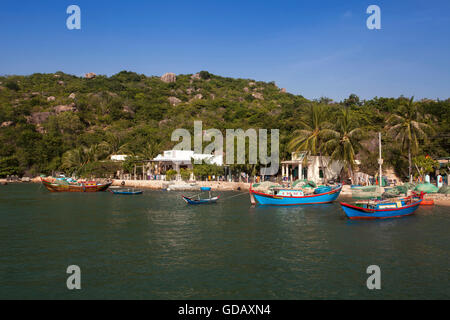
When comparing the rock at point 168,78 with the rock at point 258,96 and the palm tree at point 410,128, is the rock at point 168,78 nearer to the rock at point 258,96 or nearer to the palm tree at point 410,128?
the rock at point 258,96

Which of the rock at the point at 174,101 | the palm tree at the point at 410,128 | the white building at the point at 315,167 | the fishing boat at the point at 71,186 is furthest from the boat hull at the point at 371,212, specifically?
the rock at the point at 174,101

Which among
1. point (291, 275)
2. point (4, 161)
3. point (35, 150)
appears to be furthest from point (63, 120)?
point (291, 275)

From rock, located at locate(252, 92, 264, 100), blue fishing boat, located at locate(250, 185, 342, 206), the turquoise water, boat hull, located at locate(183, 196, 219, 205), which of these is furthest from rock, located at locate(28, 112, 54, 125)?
blue fishing boat, located at locate(250, 185, 342, 206)

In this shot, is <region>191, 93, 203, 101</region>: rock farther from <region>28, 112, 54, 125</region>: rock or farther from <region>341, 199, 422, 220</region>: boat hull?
<region>341, 199, 422, 220</region>: boat hull

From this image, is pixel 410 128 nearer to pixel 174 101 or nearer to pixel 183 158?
pixel 183 158

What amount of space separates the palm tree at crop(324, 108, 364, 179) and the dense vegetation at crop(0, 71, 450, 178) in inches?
5.1

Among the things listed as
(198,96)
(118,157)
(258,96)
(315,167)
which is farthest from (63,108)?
(315,167)

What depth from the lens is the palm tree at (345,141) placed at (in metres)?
42.7

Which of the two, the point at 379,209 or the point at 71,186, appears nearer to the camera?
the point at 379,209

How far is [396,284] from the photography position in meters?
12.2

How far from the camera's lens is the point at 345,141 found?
43000 millimetres

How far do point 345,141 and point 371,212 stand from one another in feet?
65.3
